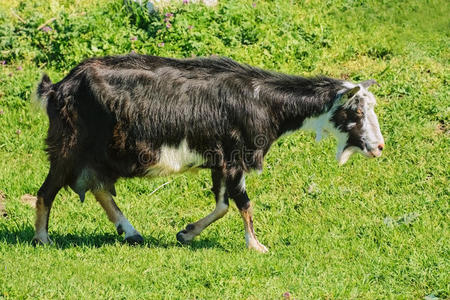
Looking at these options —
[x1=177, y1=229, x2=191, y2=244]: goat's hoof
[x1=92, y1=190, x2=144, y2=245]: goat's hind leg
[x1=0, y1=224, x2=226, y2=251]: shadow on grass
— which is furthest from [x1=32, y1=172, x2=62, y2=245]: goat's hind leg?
[x1=177, y1=229, x2=191, y2=244]: goat's hoof

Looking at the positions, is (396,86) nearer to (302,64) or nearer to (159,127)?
(302,64)

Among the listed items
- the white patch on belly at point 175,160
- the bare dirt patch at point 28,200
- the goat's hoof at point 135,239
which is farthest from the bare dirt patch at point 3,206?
the white patch on belly at point 175,160

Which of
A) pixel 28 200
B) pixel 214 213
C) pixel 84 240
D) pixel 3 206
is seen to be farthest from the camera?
pixel 28 200

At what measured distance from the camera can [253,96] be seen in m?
7.43

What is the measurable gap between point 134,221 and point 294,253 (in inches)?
80.3

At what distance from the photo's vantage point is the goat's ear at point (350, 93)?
7.30 metres

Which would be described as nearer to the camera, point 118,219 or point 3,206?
point 118,219

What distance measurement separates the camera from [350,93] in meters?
7.33

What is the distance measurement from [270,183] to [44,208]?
9.30ft

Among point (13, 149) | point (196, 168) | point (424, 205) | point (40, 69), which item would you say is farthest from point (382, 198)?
point (40, 69)

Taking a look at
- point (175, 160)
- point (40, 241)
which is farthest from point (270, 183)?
point (40, 241)

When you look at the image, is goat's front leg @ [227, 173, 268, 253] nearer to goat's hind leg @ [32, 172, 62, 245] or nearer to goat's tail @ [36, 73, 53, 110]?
goat's hind leg @ [32, 172, 62, 245]

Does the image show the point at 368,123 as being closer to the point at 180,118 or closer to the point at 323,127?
the point at 323,127

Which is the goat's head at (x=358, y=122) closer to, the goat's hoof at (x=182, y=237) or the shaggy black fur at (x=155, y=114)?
the shaggy black fur at (x=155, y=114)
